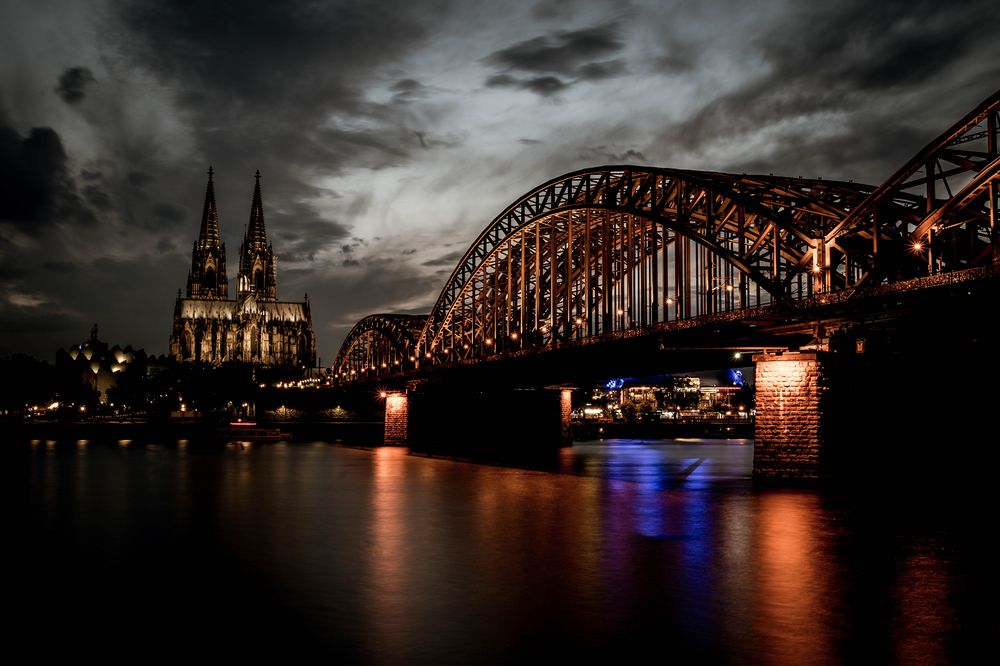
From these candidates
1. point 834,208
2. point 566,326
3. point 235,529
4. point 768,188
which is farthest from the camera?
point 566,326

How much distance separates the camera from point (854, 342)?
44844 millimetres

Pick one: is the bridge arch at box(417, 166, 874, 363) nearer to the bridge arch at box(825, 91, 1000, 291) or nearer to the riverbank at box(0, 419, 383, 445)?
the bridge arch at box(825, 91, 1000, 291)

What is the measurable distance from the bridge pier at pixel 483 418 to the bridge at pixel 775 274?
30.6 feet

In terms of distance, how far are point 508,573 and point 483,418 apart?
A: 87.4 metres

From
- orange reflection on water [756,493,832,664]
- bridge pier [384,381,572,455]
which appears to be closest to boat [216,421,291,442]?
bridge pier [384,381,572,455]

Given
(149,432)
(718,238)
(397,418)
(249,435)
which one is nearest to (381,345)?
(149,432)

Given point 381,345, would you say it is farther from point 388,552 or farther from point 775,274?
point 388,552

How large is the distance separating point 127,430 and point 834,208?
372ft

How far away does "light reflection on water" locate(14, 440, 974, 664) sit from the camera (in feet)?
51.5

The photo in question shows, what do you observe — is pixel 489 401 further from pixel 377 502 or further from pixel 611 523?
pixel 611 523

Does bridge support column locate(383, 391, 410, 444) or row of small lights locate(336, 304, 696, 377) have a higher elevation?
row of small lights locate(336, 304, 696, 377)

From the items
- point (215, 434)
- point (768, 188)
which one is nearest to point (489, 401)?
point (215, 434)

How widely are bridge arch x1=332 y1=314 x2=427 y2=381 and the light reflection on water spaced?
82.5m

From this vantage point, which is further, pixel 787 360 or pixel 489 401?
pixel 489 401
